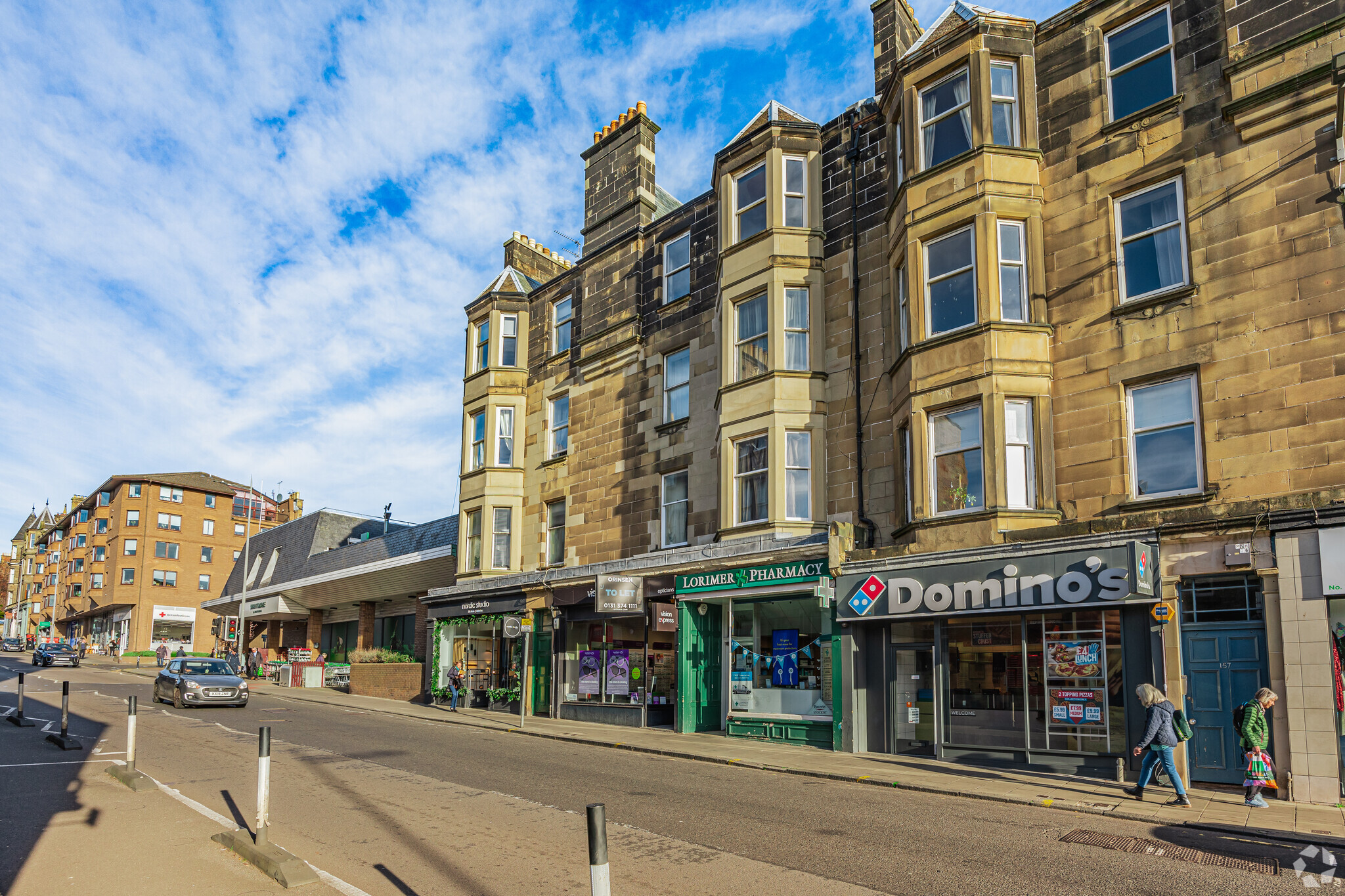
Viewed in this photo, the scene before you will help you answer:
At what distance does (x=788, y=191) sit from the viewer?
72.0 ft

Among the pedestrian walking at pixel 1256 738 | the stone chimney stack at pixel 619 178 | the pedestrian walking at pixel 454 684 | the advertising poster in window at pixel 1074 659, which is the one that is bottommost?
the pedestrian walking at pixel 454 684

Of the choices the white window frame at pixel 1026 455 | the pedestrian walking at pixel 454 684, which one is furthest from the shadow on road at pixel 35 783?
the white window frame at pixel 1026 455

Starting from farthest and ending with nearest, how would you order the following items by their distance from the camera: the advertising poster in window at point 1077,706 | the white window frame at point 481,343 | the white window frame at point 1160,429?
1. the white window frame at point 481,343
2. the advertising poster in window at point 1077,706
3. the white window frame at point 1160,429

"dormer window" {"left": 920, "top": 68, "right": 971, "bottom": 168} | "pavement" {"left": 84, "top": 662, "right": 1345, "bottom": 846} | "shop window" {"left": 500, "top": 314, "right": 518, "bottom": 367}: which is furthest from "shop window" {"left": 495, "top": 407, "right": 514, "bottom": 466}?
"dormer window" {"left": 920, "top": 68, "right": 971, "bottom": 168}

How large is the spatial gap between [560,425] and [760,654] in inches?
460

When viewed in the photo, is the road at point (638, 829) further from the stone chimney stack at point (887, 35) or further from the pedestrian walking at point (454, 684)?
the stone chimney stack at point (887, 35)

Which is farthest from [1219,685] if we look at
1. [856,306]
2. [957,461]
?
[856,306]

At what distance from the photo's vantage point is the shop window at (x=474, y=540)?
3078cm

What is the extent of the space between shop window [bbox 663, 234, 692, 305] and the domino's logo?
1041cm

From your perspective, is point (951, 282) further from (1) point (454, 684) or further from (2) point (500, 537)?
(1) point (454, 684)

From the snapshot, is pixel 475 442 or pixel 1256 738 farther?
pixel 475 442

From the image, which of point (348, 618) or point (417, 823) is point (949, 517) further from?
point (348, 618)

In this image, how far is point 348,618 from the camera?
45188 millimetres

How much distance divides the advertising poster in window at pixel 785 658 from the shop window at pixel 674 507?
4460 mm
